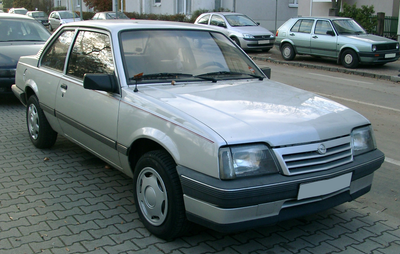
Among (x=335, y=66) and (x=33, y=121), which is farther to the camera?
(x=335, y=66)

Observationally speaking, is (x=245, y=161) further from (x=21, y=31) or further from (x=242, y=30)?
(x=242, y=30)

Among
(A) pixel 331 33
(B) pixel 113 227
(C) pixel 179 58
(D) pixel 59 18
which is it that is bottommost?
(B) pixel 113 227

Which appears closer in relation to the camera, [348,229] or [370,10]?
[348,229]

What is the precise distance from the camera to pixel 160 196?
11.0ft

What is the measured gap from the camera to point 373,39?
14.7m

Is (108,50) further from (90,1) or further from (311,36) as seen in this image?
(90,1)

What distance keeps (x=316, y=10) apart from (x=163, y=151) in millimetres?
22804

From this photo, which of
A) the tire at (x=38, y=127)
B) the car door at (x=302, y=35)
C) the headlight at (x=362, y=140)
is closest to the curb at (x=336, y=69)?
the car door at (x=302, y=35)

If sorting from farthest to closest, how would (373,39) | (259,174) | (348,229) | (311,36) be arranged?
(311,36) < (373,39) < (348,229) < (259,174)

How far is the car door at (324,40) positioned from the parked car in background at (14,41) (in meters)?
9.81

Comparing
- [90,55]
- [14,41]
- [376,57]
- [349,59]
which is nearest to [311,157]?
[90,55]

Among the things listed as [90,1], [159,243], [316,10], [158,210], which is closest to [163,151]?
[158,210]

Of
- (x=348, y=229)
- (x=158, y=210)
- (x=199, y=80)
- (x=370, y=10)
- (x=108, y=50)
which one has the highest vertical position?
(x=370, y=10)

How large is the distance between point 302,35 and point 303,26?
35 centimetres
